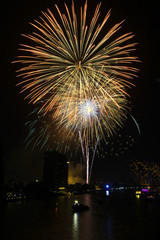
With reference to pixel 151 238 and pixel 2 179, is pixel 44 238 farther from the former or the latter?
pixel 2 179

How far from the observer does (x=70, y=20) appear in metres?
26.6

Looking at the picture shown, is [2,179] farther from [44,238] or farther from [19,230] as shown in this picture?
[44,238]

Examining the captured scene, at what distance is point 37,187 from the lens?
13775cm

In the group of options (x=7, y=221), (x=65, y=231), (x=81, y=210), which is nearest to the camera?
(x=65, y=231)

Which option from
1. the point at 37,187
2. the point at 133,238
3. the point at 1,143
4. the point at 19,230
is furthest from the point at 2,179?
the point at 37,187

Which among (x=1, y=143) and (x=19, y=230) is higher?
(x=1, y=143)

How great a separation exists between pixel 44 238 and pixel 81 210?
32.7 metres

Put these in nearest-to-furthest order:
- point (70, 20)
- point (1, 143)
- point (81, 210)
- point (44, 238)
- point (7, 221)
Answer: point (70, 20)
point (44, 238)
point (7, 221)
point (81, 210)
point (1, 143)

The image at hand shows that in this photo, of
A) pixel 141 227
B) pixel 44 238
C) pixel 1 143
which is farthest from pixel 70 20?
pixel 1 143

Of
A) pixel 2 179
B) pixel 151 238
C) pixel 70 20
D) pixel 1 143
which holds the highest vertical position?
pixel 70 20

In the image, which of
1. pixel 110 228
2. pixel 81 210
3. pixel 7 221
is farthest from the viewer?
pixel 81 210

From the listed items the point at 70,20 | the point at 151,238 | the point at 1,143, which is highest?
the point at 70,20

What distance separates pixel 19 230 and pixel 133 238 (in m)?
15.4

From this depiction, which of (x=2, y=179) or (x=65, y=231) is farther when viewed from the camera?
(x=2, y=179)
